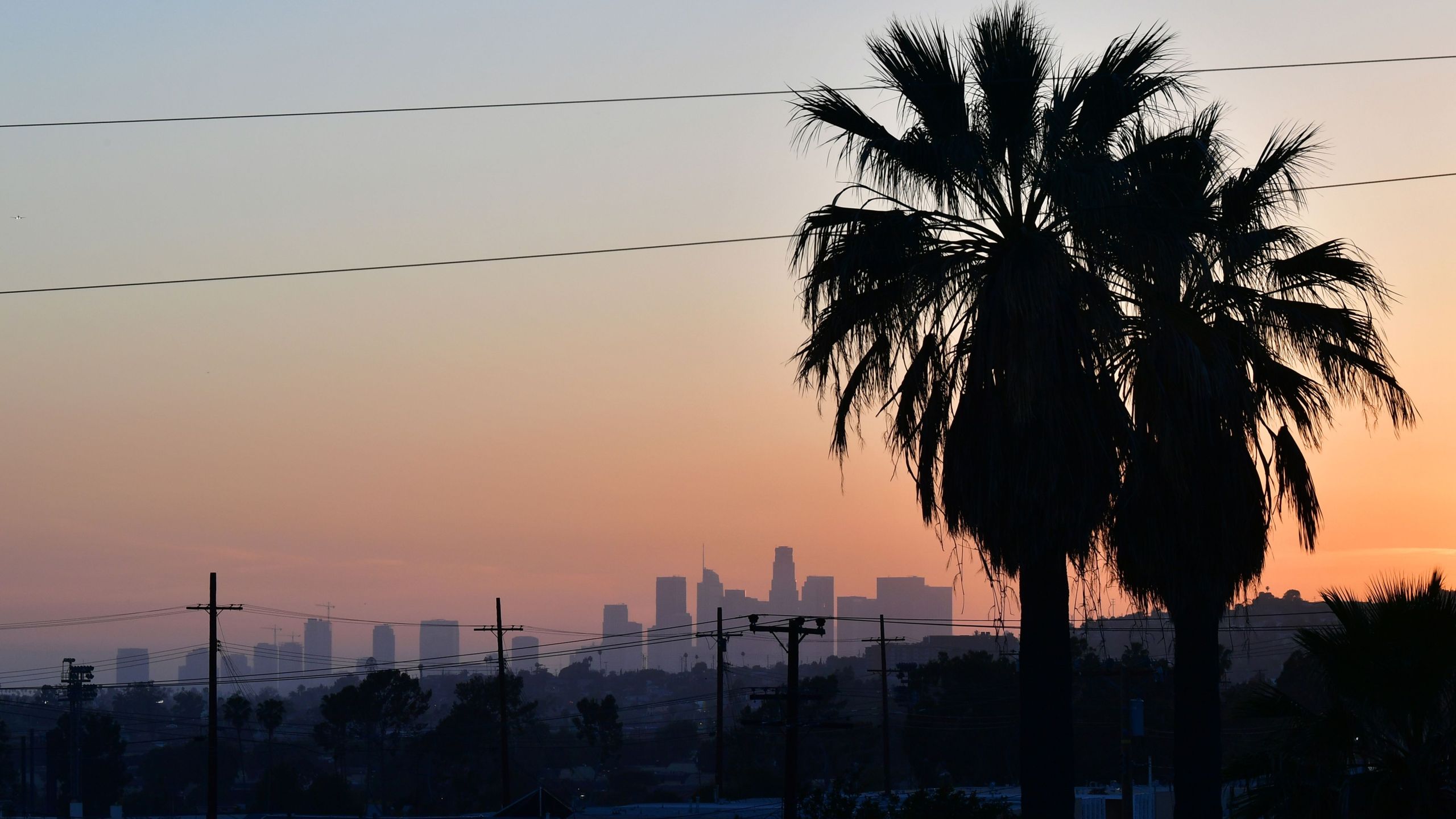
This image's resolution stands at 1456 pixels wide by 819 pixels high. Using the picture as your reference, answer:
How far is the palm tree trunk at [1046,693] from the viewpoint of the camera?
16625mm

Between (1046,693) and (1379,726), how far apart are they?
3.45 m

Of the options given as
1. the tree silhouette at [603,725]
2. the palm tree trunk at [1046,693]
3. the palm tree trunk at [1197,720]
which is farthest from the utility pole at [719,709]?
the tree silhouette at [603,725]

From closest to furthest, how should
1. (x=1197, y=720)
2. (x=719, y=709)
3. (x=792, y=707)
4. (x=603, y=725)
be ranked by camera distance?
(x=1197, y=720), (x=792, y=707), (x=719, y=709), (x=603, y=725)

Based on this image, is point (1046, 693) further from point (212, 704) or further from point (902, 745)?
point (902, 745)

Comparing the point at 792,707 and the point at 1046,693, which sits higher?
the point at 1046,693

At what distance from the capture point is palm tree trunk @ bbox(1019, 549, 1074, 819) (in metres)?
16.6

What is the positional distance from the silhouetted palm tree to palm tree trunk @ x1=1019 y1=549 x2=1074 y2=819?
1958 mm

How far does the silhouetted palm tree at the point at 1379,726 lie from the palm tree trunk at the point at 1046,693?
6.42 feet

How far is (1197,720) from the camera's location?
19609mm

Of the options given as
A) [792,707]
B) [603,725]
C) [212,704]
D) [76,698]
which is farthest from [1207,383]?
[603,725]

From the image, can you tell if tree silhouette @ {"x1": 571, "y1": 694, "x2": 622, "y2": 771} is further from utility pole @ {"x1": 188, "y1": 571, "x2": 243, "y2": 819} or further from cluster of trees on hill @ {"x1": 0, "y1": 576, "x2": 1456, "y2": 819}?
utility pole @ {"x1": 188, "y1": 571, "x2": 243, "y2": 819}

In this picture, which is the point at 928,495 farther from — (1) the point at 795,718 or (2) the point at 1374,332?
(1) the point at 795,718

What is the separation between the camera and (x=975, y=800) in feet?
68.4

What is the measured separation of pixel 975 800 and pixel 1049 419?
23.5 ft
